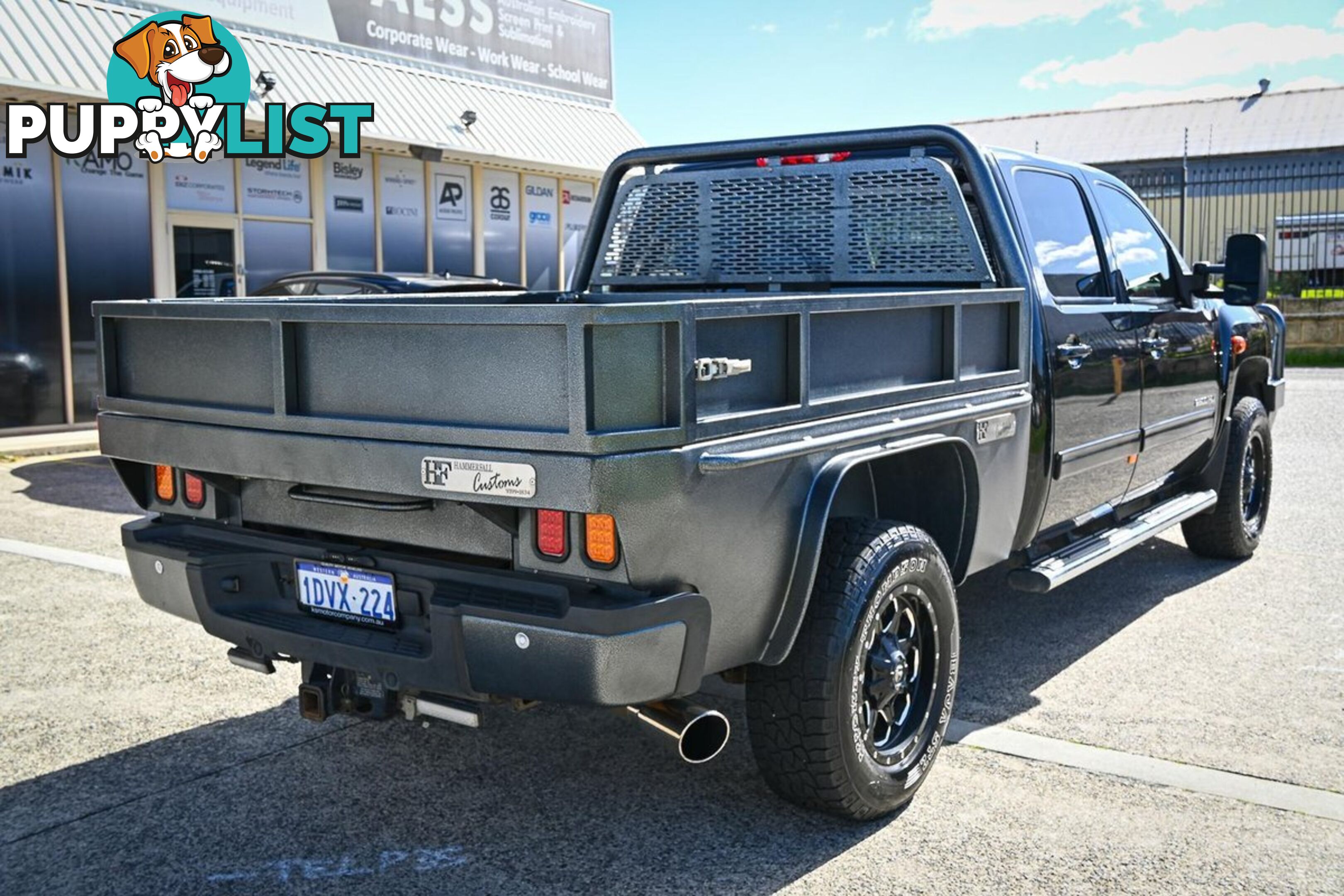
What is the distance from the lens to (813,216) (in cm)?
511

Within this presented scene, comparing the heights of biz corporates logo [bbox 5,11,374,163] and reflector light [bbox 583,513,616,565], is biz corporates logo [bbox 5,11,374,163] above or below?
above

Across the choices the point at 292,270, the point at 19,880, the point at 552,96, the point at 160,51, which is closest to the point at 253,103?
the point at 160,51

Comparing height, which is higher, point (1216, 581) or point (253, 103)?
A: point (253, 103)

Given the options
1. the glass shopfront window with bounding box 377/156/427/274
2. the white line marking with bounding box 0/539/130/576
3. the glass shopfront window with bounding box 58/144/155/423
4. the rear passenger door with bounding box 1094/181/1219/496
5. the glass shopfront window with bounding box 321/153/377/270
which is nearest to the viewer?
the rear passenger door with bounding box 1094/181/1219/496

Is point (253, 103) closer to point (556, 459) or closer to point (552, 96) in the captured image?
point (552, 96)

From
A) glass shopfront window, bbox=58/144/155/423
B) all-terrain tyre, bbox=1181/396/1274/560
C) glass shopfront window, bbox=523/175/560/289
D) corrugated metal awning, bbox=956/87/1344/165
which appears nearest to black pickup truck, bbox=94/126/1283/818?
all-terrain tyre, bbox=1181/396/1274/560

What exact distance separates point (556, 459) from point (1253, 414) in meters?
5.41

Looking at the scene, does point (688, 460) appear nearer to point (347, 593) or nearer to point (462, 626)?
point (462, 626)

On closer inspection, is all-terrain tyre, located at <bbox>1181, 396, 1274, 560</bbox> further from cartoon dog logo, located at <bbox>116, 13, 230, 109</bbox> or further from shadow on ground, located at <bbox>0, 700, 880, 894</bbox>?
cartoon dog logo, located at <bbox>116, 13, 230, 109</bbox>

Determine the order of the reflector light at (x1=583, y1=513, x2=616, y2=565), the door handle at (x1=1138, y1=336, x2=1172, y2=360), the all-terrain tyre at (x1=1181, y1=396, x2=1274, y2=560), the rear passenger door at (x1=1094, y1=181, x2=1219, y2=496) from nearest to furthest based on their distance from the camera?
the reflector light at (x1=583, y1=513, x2=616, y2=565)
the door handle at (x1=1138, y1=336, x2=1172, y2=360)
the rear passenger door at (x1=1094, y1=181, x2=1219, y2=496)
the all-terrain tyre at (x1=1181, y1=396, x2=1274, y2=560)

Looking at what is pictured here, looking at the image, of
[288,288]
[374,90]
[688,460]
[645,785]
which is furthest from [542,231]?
[688,460]

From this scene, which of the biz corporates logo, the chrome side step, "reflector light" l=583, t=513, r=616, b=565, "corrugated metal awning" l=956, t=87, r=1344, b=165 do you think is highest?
"corrugated metal awning" l=956, t=87, r=1344, b=165

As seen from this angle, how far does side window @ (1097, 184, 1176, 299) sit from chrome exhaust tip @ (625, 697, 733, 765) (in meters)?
3.42

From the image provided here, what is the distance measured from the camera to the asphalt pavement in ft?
11.3
